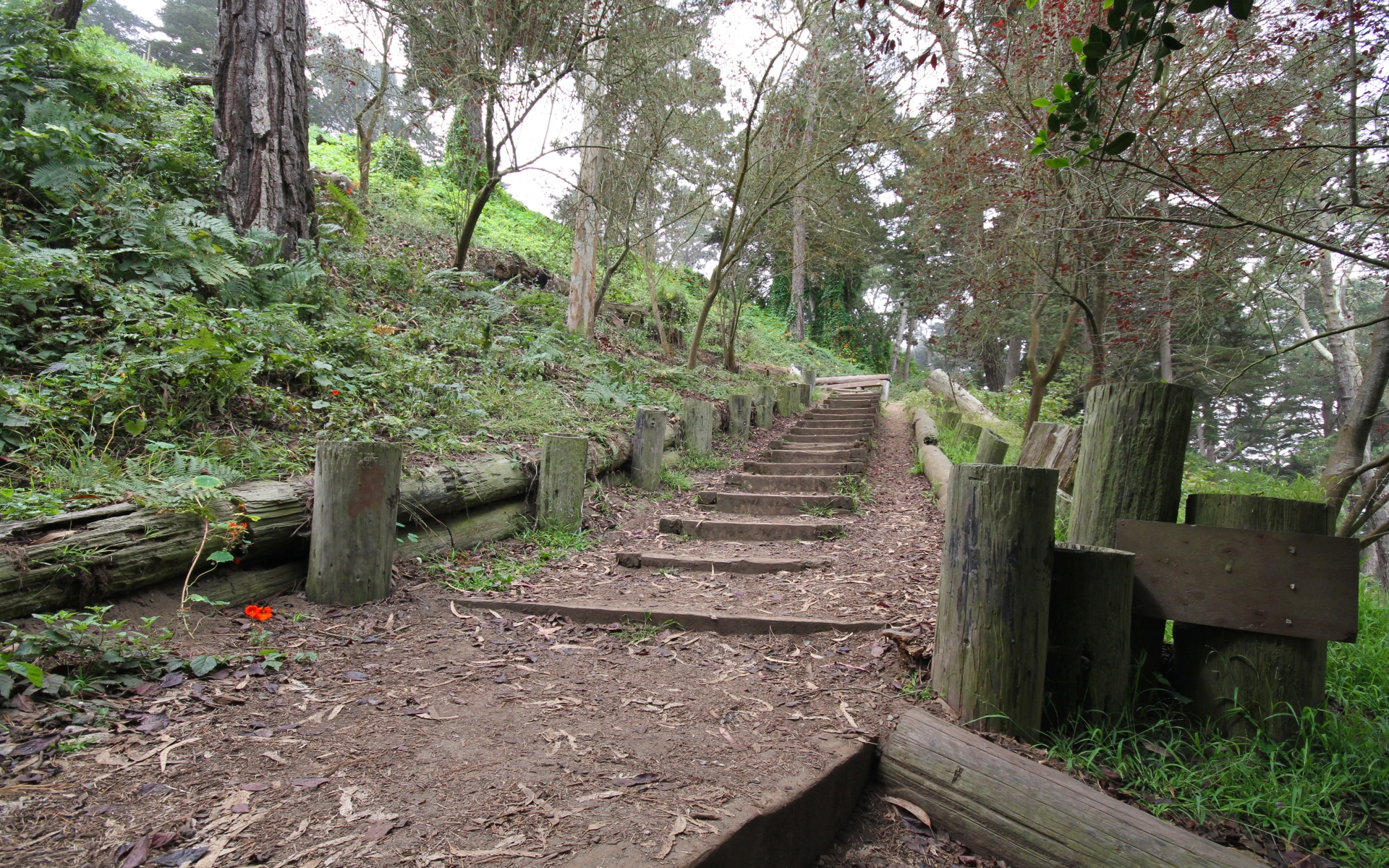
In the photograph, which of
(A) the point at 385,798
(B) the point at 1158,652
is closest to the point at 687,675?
(A) the point at 385,798

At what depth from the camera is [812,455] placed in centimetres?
827

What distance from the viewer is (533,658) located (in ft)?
9.75

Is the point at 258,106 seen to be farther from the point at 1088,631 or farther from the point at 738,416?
the point at 1088,631

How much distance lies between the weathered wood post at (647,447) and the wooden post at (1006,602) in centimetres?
399

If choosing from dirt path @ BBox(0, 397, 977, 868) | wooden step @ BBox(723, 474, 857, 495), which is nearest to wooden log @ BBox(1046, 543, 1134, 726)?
dirt path @ BBox(0, 397, 977, 868)

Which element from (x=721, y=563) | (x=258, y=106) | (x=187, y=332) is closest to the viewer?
(x=187, y=332)

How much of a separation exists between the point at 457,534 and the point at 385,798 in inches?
99.0

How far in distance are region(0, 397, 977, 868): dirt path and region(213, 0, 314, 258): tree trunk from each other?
4.34m

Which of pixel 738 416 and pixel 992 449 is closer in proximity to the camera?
pixel 992 449

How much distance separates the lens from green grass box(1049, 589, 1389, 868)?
6.47 ft

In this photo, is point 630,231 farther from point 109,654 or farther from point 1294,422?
point 1294,422

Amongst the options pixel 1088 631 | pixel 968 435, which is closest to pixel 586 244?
pixel 968 435

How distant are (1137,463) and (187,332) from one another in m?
5.11

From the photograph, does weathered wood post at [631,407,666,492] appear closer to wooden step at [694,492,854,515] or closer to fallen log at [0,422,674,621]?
wooden step at [694,492,854,515]
